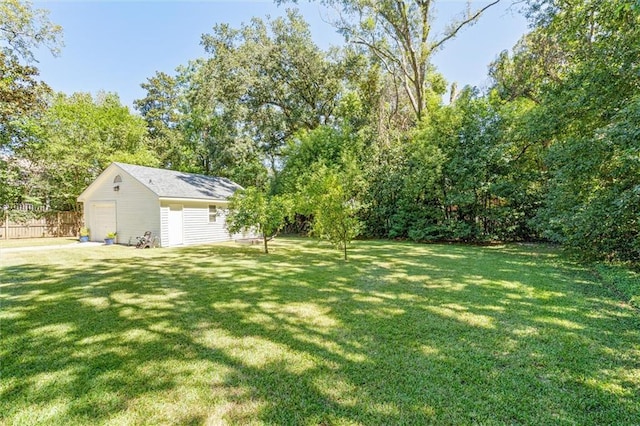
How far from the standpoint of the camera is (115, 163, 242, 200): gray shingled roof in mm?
12836

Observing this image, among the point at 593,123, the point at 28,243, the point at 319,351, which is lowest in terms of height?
the point at 319,351

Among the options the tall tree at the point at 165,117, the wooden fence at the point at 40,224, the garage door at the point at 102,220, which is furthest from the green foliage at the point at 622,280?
the tall tree at the point at 165,117

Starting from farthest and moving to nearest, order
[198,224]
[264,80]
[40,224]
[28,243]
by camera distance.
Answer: [264,80], [40,224], [198,224], [28,243]

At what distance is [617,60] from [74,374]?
1091cm

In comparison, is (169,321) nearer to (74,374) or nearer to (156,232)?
(74,374)

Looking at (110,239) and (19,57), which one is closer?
(19,57)

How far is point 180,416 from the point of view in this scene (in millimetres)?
2234

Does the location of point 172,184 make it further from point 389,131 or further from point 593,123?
point 593,123

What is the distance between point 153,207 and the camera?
12422 mm

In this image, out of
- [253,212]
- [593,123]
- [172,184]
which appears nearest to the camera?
[593,123]

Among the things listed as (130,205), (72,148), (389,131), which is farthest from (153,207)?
(389,131)

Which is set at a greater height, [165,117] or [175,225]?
[165,117]

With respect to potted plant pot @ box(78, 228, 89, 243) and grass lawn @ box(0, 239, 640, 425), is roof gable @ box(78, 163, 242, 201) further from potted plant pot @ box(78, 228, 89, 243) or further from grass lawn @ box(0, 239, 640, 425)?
grass lawn @ box(0, 239, 640, 425)

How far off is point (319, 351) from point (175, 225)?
11673 mm
